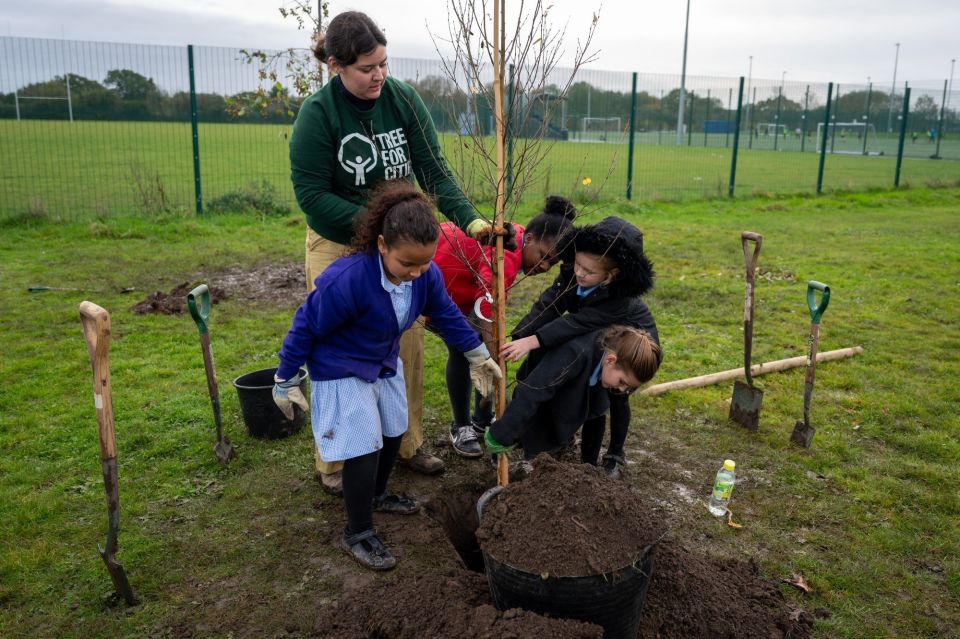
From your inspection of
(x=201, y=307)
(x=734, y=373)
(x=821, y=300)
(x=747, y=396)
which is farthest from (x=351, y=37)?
(x=734, y=373)

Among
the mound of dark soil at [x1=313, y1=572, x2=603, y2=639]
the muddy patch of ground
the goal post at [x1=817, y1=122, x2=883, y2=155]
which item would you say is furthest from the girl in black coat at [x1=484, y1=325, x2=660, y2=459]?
the goal post at [x1=817, y1=122, x2=883, y2=155]

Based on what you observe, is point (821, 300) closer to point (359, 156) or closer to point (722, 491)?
point (722, 491)

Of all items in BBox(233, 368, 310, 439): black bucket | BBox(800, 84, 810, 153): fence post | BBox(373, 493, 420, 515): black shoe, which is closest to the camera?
BBox(373, 493, 420, 515): black shoe

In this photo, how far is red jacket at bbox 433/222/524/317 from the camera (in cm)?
366

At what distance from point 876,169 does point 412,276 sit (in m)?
25.3

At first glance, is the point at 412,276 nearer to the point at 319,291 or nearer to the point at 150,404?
the point at 319,291

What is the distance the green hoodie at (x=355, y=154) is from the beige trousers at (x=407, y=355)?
0.27 feet

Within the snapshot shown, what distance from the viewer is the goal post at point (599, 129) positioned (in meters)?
17.8

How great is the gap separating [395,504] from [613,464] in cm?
122

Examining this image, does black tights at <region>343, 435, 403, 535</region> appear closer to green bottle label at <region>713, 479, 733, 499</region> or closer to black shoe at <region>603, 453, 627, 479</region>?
black shoe at <region>603, 453, 627, 479</region>

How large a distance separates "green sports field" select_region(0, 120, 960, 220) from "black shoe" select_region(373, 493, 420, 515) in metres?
6.84

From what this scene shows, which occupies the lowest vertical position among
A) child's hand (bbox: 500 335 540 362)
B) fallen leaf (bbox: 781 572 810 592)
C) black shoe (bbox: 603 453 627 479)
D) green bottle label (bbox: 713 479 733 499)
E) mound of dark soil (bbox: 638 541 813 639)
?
fallen leaf (bbox: 781 572 810 592)

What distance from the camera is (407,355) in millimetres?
3693

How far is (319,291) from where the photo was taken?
2.75 metres
